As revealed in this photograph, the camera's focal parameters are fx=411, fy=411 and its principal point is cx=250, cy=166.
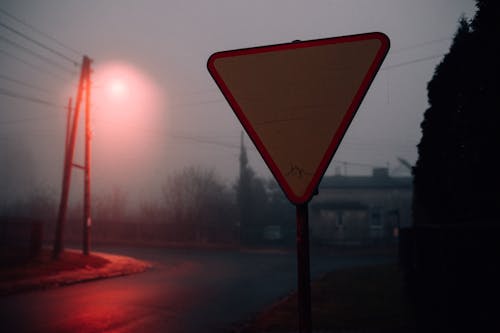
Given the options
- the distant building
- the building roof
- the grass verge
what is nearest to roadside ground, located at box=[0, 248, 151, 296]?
the grass verge

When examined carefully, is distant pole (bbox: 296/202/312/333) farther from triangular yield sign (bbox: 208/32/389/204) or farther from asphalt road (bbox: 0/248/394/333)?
asphalt road (bbox: 0/248/394/333)

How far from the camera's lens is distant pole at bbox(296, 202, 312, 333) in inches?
74.9

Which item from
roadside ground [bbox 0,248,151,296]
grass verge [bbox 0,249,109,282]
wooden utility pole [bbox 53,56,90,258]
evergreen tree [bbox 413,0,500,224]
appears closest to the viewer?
evergreen tree [bbox 413,0,500,224]

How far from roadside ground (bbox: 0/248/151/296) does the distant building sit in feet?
84.0

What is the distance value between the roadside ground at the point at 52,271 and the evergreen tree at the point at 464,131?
36.4 feet

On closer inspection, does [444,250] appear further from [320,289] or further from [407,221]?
[407,221]

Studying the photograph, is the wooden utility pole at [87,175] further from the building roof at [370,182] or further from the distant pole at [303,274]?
the building roof at [370,182]

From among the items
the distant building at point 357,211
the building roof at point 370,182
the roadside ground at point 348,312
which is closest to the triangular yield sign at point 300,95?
the roadside ground at point 348,312

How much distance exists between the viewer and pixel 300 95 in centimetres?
202

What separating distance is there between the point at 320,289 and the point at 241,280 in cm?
428

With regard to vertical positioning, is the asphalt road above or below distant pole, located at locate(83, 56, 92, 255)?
below

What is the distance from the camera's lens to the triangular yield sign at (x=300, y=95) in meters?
1.96

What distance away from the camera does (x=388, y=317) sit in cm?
780

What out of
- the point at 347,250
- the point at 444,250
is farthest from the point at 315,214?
the point at 444,250
